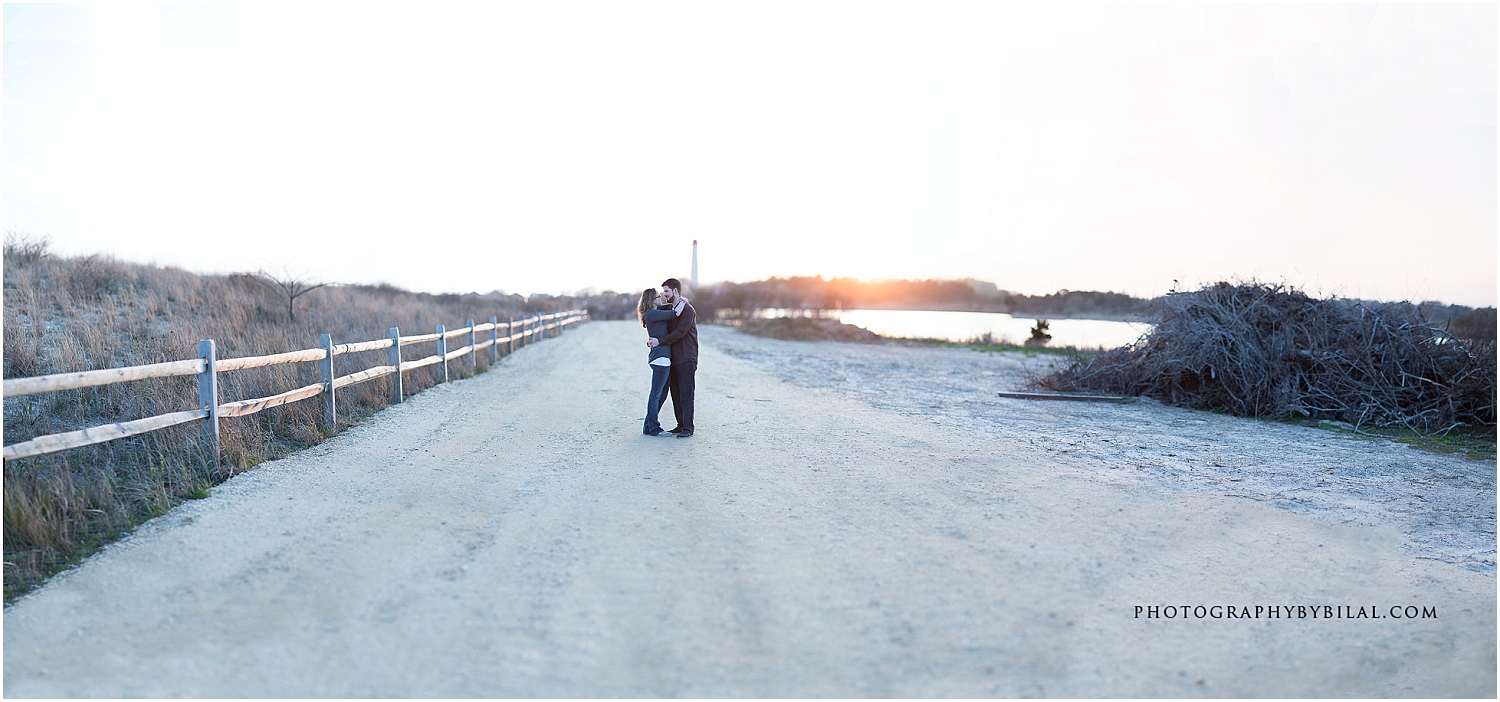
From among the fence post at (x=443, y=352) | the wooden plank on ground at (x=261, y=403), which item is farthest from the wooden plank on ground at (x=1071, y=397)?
the wooden plank on ground at (x=261, y=403)

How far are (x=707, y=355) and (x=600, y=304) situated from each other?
45421mm

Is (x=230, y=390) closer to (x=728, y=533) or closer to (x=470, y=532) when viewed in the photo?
(x=470, y=532)

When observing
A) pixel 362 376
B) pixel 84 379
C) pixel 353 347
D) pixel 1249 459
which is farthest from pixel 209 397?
pixel 1249 459

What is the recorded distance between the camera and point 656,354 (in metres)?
8.92

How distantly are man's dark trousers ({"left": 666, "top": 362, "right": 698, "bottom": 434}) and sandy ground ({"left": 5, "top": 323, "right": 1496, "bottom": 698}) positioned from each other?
0.95 m

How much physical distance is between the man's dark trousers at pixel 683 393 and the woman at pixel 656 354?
122mm

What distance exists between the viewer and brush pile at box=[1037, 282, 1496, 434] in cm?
1110

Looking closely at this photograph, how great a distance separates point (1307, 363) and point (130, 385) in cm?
1581

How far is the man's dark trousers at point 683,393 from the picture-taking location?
8969mm

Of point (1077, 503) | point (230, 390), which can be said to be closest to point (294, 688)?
point (1077, 503)

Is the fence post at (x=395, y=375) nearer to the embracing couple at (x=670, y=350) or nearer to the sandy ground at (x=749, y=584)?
the sandy ground at (x=749, y=584)

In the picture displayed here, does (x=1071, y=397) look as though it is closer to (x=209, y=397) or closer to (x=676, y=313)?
(x=676, y=313)

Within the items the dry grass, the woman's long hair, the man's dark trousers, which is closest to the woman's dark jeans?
the man's dark trousers

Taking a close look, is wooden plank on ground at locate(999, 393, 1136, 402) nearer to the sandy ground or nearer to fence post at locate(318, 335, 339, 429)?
the sandy ground
